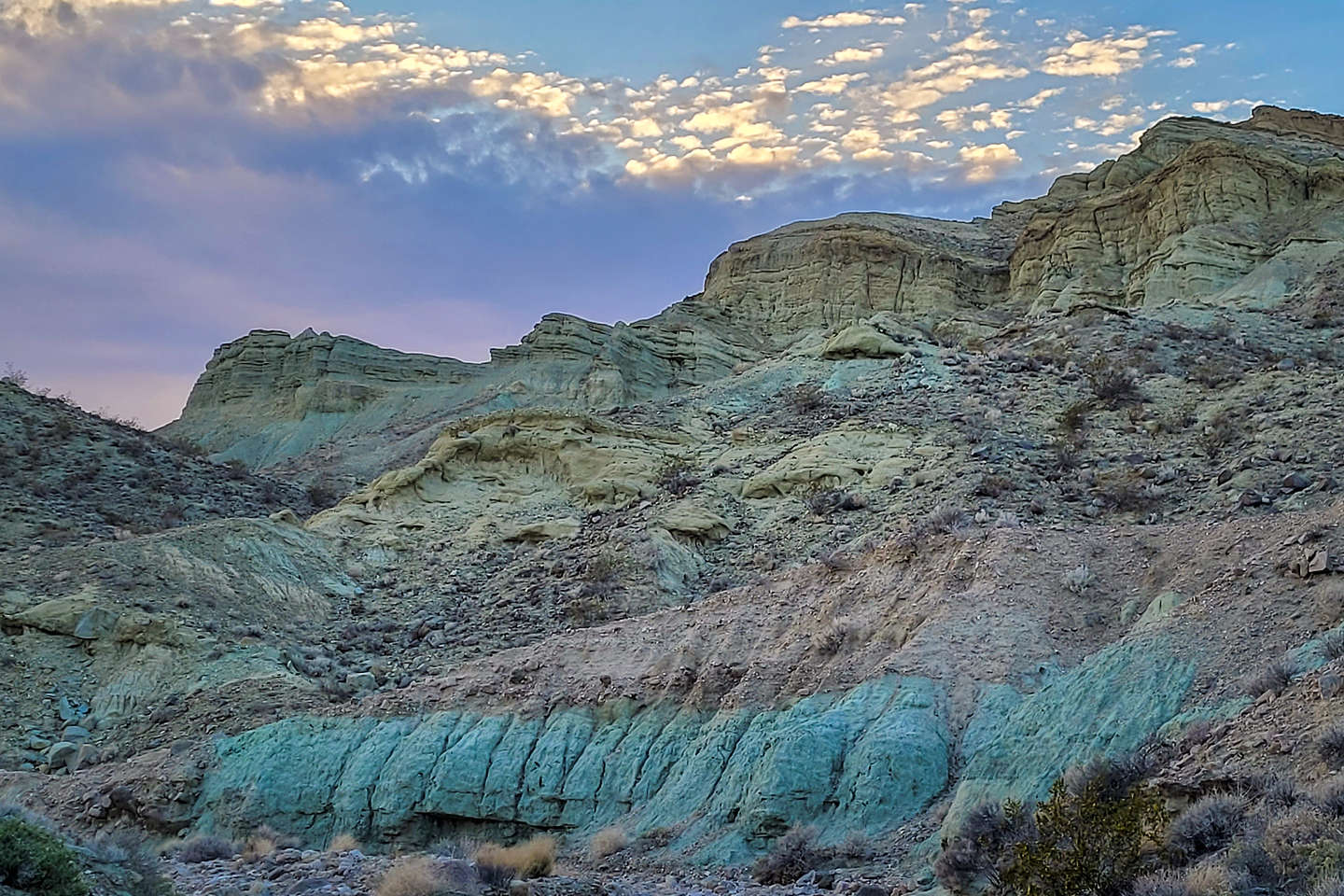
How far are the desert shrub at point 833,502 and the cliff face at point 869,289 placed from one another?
1446 centimetres

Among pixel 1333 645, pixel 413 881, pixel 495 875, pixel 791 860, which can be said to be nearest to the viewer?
pixel 413 881

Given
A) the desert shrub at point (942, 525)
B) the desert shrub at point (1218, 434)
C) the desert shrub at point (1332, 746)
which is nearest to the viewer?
the desert shrub at point (1332, 746)

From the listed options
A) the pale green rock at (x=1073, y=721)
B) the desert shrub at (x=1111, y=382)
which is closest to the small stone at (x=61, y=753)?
the pale green rock at (x=1073, y=721)

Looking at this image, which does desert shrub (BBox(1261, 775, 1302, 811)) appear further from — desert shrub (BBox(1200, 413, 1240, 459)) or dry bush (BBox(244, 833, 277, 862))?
desert shrub (BBox(1200, 413, 1240, 459))

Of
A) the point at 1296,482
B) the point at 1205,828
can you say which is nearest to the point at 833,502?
the point at 1296,482

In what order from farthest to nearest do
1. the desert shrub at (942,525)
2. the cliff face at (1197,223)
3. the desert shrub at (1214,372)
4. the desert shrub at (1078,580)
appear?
the cliff face at (1197,223), the desert shrub at (1214,372), the desert shrub at (942,525), the desert shrub at (1078,580)

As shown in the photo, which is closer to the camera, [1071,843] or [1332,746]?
[1071,843]

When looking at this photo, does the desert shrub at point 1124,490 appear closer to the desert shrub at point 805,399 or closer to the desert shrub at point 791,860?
the desert shrub at point 805,399

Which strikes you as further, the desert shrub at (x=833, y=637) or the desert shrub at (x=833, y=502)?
the desert shrub at (x=833, y=502)

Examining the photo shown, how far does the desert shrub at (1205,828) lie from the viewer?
21.5 ft

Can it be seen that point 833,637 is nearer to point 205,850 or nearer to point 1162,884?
point 205,850

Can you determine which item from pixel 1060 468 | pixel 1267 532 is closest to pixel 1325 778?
pixel 1267 532

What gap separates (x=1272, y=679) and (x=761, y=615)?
6429mm

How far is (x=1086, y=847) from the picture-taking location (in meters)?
6.59
